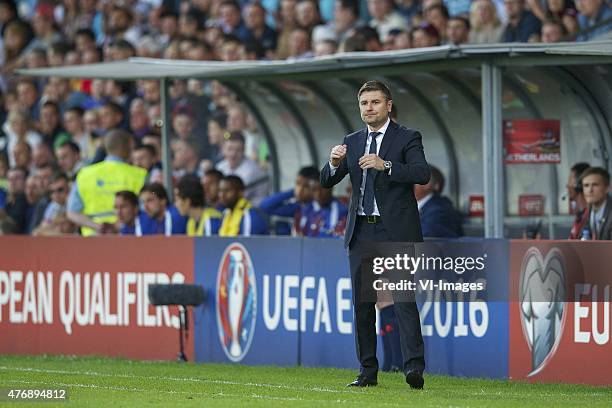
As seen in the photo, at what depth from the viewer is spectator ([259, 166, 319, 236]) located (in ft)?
52.1

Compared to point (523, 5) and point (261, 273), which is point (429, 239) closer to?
point (261, 273)

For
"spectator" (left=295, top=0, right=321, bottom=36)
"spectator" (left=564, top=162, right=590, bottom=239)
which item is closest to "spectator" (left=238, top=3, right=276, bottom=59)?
"spectator" (left=295, top=0, right=321, bottom=36)

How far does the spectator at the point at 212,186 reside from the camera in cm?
1677

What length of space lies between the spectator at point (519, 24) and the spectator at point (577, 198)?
2.31 meters

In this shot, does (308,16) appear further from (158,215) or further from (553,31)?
(553,31)

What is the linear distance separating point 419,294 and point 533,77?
9.56 ft

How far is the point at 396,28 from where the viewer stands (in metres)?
18.3

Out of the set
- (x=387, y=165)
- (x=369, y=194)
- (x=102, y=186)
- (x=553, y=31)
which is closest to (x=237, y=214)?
(x=102, y=186)

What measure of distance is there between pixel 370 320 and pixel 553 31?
5942 millimetres

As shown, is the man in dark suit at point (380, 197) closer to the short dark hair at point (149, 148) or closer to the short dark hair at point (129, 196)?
the short dark hair at point (129, 196)

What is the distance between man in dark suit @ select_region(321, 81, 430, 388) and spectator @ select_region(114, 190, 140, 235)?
5920mm

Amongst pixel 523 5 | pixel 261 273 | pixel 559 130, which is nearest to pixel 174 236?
pixel 261 273

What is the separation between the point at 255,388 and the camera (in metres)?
11.4

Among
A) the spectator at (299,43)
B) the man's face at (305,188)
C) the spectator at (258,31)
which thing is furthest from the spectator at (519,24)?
the spectator at (258,31)
